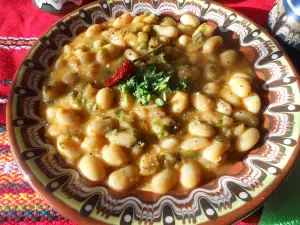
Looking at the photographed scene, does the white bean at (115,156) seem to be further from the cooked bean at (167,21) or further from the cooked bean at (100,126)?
the cooked bean at (167,21)

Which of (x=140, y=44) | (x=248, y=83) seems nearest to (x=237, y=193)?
(x=248, y=83)

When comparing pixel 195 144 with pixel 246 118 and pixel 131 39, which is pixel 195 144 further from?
pixel 131 39

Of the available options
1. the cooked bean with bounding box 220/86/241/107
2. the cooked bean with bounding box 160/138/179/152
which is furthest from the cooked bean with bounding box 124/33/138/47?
the cooked bean with bounding box 160/138/179/152

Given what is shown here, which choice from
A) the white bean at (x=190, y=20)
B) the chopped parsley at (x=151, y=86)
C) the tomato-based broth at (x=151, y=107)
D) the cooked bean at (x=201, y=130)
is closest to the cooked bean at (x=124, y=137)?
the tomato-based broth at (x=151, y=107)

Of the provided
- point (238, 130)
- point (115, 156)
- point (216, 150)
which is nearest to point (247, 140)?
point (238, 130)

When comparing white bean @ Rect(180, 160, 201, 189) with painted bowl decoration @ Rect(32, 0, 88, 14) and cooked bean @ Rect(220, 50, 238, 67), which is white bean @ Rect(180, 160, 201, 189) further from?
painted bowl decoration @ Rect(32, 0, 88, 14)
